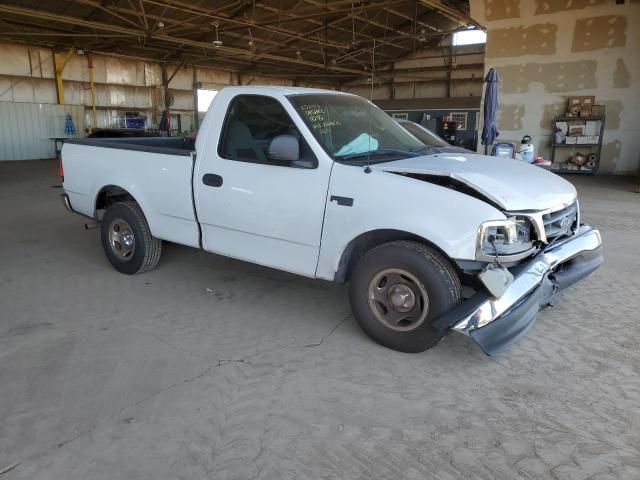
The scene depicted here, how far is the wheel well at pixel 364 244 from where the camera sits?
3.47 metres

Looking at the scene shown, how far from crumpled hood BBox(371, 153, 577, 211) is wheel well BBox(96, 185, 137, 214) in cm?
311

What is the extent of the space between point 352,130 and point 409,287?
1.50 metres

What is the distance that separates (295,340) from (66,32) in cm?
1985

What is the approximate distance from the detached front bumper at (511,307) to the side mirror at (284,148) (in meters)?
1.61

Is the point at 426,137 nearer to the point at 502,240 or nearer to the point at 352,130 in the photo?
the point at 352,130

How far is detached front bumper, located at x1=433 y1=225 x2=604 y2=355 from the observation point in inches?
122

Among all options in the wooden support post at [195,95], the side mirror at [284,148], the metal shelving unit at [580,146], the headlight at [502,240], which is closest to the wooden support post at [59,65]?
the wooden support post at [195,95]

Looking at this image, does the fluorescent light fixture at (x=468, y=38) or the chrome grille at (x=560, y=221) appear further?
the fluorescent light fixture at (x=468, y=38)

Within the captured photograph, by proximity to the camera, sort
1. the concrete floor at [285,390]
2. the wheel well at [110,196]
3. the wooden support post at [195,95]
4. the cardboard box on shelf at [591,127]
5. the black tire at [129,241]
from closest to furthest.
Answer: the concrete floor at [285,390] < the black tire at [129,241] < the wheel well at [110,196] < the cardboard box on shelf at [591,127] < the wooden support post at [195,95]

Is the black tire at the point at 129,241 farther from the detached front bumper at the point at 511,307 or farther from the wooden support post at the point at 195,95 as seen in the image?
the wooden support post at the point at 195,95

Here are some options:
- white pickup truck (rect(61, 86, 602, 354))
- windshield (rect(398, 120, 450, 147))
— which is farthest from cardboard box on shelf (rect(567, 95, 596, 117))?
white pickup truck (rect(61, 86, 602, 354))

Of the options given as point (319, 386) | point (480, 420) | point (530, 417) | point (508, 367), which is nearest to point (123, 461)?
point (319, 386)

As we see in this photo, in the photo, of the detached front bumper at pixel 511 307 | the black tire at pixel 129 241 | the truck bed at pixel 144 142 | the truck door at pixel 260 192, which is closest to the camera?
the detached front bumper at pixel 511 307

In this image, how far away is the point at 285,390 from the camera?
308 centimetres
